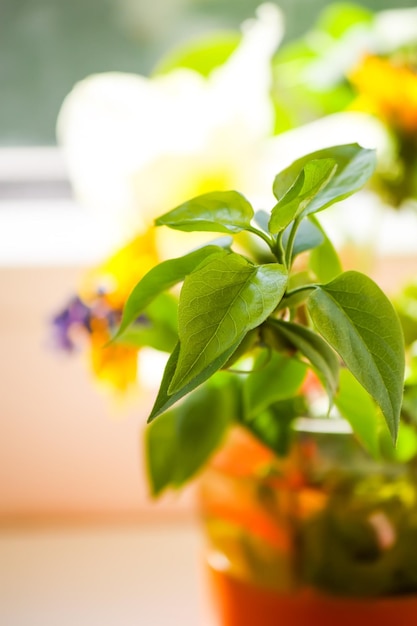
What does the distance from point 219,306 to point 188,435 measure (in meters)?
0.20

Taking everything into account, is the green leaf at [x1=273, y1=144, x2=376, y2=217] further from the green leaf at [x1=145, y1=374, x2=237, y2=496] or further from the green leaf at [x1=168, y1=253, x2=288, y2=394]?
the green leaf at [x1=145, y1=374, x2=237, y2=496]

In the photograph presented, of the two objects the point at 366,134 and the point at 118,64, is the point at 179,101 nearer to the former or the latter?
the point at 366,134

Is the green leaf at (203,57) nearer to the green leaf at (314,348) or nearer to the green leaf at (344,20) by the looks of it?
the green leaf at (344,20)

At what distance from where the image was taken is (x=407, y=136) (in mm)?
521

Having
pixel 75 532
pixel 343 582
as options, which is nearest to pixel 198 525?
pixel 75 532

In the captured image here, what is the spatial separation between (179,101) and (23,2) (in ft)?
1.66

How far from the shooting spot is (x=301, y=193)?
0.84 feet

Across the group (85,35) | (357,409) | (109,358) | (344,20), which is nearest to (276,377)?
(357,409)

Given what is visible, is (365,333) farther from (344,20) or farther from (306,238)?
(344,20)

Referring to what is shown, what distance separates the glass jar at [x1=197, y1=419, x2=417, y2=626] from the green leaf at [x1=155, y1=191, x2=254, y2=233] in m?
0.18


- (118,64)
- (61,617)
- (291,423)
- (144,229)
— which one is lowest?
(61,617)

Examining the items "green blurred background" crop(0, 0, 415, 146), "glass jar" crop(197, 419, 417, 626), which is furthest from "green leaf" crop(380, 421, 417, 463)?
"green blurred background" crop(0, 0, 415, 146)

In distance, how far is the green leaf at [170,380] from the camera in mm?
220

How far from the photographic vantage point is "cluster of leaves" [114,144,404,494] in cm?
23
